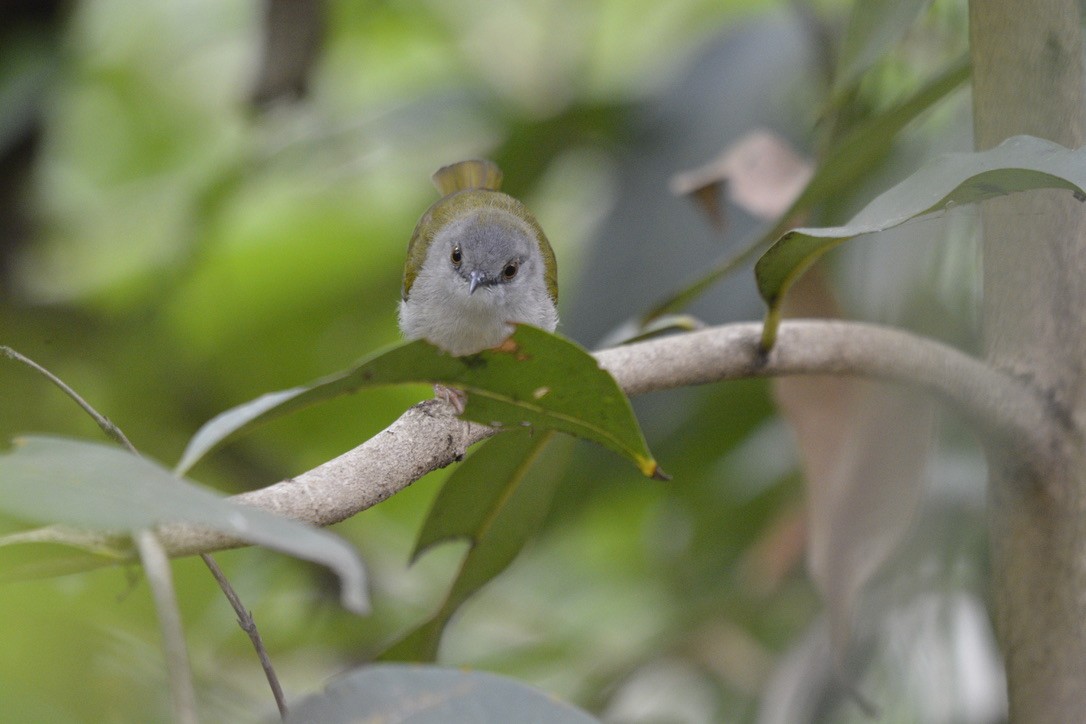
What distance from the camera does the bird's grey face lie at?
3.22 m

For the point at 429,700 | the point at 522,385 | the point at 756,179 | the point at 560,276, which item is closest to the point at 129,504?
the point at 429,700

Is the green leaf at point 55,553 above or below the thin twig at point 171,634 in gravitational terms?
above

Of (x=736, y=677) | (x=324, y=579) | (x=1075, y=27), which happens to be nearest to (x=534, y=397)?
(x=1075, y=27)

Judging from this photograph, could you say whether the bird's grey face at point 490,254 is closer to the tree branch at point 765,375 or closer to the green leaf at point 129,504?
the tree branch at point 765,375

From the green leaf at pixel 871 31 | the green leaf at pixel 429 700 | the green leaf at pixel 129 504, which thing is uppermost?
the green leaf at pixel 871 31

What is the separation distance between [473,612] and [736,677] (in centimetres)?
98

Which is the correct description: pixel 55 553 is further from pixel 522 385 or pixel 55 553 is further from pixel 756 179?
pixel 756 179

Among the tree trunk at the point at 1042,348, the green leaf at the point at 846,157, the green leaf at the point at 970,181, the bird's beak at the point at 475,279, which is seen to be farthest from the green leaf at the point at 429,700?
the bird's beak at the point at 475,279

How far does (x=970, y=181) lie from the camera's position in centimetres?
133

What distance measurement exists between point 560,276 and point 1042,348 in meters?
2.99

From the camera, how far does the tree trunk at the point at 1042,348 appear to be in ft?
4.89

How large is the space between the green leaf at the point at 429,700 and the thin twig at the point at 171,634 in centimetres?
14

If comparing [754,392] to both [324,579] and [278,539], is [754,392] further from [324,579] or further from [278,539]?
[278,539]

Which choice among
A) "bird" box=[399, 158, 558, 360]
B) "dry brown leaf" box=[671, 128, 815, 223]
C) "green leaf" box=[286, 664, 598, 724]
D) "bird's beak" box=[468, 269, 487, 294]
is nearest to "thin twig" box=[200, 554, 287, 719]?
"green leaf" box=[286, 664, 598, 724]
